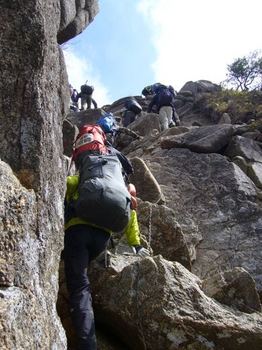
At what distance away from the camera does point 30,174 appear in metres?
4.75

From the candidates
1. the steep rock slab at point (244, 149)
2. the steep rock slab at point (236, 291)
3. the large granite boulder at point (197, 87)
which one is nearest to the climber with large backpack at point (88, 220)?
the steep rock slab at point (236, 291)

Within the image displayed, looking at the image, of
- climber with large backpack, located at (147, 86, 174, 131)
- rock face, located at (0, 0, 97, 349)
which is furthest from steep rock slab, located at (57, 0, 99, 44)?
rock face, located at (0, 0, 97, 349)

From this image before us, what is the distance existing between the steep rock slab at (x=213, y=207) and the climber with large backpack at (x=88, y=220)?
436cm

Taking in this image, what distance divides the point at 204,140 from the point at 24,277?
37.1 feet

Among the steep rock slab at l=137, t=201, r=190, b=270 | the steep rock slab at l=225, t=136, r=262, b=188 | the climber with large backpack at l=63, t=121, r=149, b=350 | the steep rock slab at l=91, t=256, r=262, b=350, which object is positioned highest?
the steep rock slab at l=225, t=136, r=262, b=188

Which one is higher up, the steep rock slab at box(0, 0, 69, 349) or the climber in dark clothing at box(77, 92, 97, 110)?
the climber in dark clothing at box(77, 92, 97, 110)

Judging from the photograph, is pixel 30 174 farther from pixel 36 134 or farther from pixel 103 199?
pixel 103 199

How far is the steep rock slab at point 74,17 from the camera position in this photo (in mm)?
11742

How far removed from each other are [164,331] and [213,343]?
0.60 m

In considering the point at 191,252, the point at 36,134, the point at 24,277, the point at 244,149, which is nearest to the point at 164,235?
the point at 191,252

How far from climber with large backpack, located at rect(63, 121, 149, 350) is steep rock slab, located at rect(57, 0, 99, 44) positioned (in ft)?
21.7

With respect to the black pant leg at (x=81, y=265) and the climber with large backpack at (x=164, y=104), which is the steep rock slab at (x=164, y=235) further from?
the climber with large backpack at (x=164, y=104)

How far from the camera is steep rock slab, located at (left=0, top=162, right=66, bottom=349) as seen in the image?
3648 millimetres

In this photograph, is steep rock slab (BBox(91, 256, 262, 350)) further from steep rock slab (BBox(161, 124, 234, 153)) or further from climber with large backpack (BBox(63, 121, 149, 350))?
steep rock slab (BBox(161, 124, 234, 153))
